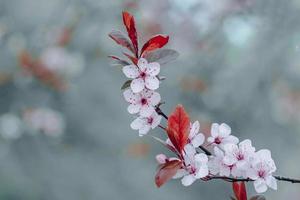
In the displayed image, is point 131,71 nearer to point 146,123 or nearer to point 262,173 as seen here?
point 146,123

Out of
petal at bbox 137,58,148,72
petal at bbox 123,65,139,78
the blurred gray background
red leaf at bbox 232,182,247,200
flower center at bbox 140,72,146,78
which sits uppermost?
the blurred gray background

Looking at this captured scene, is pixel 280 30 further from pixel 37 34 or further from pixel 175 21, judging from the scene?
pixel 37 34

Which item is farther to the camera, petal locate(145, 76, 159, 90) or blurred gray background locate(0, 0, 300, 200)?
blurred gray background locate(0, 0, 300, 200)

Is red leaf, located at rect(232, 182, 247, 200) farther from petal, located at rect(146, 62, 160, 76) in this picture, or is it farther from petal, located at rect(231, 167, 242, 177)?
petal, located at rect(146, 62, 160, 76)

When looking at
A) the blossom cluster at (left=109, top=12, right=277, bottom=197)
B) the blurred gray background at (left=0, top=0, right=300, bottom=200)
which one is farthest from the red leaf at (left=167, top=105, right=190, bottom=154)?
the blurred gray background at (left=0, top=0, right=300, bottom=200)

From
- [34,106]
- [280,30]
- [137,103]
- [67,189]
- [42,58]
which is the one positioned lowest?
[137,103]

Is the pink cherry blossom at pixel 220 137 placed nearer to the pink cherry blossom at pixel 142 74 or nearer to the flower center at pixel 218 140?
the flower center at pixel 218 140

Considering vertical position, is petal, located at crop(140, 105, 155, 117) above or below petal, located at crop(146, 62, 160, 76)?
below

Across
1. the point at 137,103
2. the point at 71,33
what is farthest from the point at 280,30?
the point at 137,103
